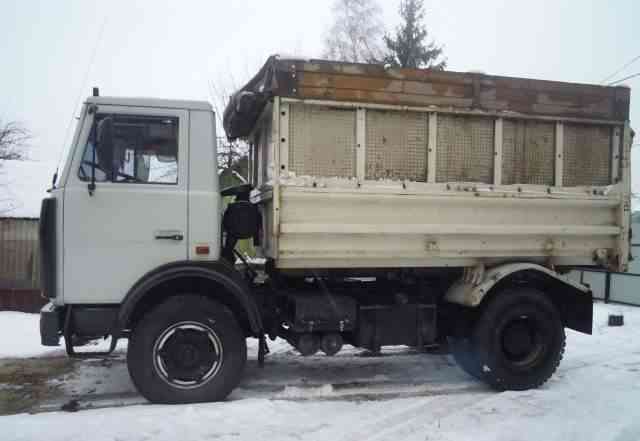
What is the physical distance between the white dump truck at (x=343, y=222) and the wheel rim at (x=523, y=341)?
2 cm

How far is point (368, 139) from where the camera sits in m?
4.73

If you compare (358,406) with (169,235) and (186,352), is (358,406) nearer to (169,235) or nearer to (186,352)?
(186,352)

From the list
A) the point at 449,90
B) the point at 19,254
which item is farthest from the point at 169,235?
the point at 19,254

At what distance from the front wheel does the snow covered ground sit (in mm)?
172

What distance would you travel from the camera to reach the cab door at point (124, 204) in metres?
4.31

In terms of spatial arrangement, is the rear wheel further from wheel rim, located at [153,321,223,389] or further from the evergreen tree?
the evergreen tree

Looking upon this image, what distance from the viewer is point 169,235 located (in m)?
4.43

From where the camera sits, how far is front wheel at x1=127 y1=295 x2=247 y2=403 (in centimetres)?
436

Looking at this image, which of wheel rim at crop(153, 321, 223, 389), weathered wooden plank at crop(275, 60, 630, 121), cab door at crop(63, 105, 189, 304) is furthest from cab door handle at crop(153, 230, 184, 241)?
weathered wooden plank at crop(275, 60, 630, 121)

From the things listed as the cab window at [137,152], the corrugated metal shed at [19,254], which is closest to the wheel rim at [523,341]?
the cab window at [137,152]

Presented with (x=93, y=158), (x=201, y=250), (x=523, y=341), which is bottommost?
(x=523, y=341)

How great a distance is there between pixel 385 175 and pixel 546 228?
1749 millimetres

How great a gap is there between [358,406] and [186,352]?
63.9 inches

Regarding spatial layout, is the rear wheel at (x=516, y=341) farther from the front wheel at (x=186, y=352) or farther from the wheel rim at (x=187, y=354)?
the wheel rim at (x=187, y=354)
